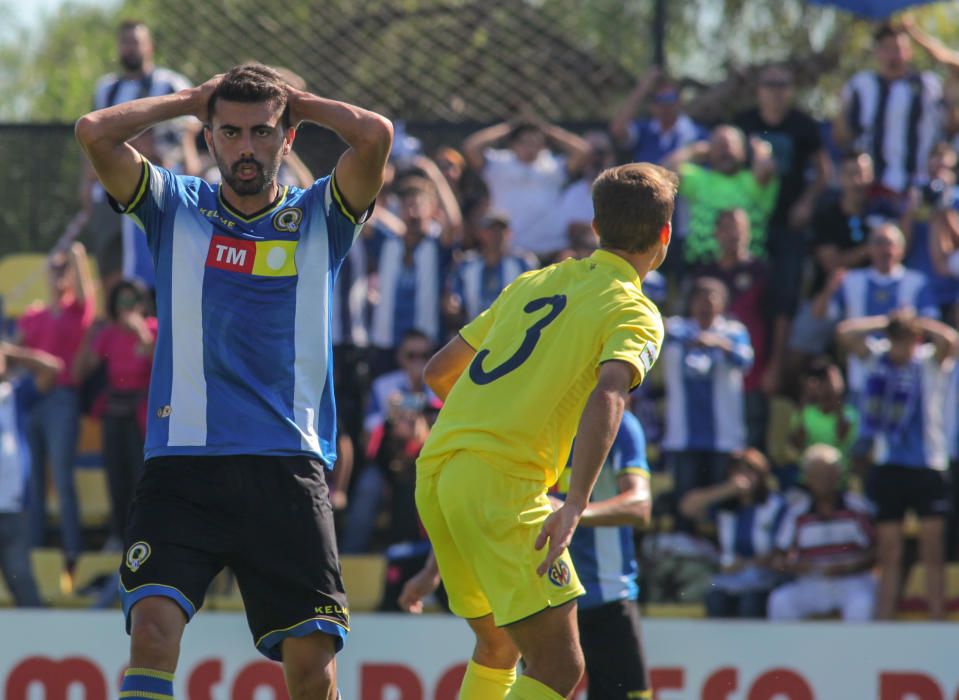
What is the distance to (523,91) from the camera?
44.2 feet

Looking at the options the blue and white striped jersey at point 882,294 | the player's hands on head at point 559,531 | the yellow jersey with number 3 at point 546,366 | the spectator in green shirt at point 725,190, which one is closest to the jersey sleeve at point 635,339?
the yellow jersey with number 3 at point 546,366

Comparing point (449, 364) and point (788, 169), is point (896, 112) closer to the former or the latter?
point (788, 169)

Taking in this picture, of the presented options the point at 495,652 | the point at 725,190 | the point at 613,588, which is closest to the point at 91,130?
the point at 495,652

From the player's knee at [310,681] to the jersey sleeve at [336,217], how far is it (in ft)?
4.30

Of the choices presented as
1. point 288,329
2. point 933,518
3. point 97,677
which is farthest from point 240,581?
point 933,518

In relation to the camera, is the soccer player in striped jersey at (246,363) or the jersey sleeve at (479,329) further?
the jersey sleeve at (479,329)

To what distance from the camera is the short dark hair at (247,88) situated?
15.5 ft

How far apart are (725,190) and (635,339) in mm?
6268

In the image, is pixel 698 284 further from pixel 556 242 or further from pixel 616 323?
A: pixel 616 323

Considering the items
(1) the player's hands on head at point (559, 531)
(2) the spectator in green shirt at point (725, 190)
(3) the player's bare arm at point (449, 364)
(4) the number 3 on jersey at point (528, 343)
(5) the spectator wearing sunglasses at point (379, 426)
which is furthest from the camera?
(2) the spectator in green shirt at point (725, 190)

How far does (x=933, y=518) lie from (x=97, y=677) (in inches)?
200

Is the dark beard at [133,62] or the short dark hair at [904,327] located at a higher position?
the dark beard at [133,62]

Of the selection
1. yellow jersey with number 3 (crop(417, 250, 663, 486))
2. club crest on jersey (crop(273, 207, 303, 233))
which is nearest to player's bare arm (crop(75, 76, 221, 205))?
club crest on jersey (crop(273, 207, 303, 233))

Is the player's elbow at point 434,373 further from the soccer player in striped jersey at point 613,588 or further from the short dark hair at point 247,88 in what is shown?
the soccer player in striped jersey at point 613,588
